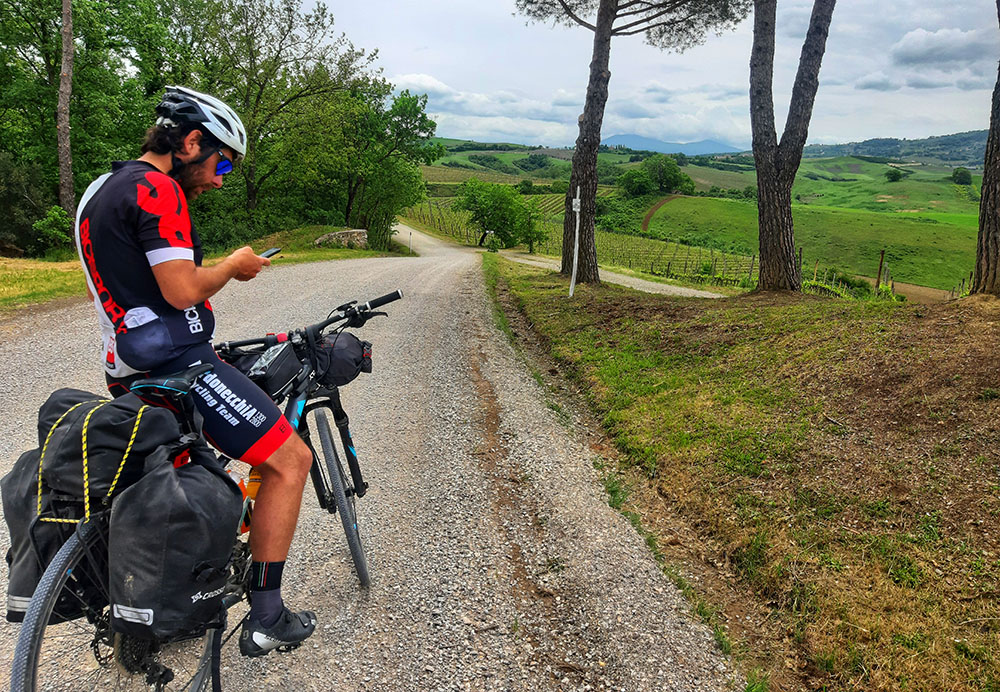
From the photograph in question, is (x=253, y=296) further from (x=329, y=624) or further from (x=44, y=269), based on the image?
(x=329, y=624)

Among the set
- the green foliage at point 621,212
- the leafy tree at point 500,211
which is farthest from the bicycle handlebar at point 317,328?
the green foliage at point 621,212

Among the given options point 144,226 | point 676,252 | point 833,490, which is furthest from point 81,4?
point 676,252

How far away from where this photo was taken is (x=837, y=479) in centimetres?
392

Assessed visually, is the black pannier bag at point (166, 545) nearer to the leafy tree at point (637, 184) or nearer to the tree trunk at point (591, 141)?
the tree trunk at point (591, 141)

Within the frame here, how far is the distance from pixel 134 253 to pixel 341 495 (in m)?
1.71

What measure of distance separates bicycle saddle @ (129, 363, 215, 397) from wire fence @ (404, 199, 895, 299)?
2704 centimetres

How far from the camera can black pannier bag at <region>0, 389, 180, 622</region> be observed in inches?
67.3

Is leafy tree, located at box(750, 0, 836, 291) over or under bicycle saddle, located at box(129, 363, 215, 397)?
over

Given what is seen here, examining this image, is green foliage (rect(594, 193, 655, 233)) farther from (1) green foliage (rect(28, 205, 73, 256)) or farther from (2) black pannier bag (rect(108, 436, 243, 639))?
(2) black pannier bag (rect(108, 436, 243, 639))

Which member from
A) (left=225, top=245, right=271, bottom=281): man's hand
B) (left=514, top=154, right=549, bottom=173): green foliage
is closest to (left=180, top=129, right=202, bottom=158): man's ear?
(left=225, top=245, right=271, bottom=281): man's hand

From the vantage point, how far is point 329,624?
111 inches

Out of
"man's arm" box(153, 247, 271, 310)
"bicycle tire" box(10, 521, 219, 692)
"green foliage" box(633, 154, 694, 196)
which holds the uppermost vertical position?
"green foliage" box(633, 154, 694, 196)

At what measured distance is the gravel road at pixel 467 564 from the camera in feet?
8.62

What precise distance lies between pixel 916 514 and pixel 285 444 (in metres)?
3.83
